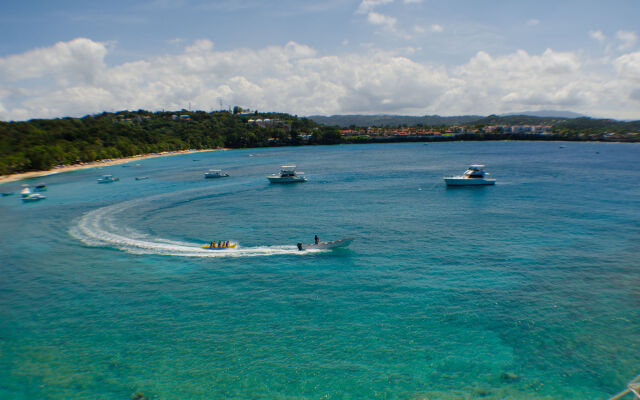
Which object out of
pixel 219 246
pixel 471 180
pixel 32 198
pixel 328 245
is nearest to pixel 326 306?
pixel 328 245

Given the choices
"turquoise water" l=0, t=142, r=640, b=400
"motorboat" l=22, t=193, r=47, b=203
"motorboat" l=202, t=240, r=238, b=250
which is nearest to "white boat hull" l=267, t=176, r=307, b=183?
"turquoise water" l=0, t=142, r=640, b=400

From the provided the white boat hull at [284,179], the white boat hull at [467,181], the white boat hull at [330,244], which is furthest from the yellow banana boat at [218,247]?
the white boat hull at [467,181]

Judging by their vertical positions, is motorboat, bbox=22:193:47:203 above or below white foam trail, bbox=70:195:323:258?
above

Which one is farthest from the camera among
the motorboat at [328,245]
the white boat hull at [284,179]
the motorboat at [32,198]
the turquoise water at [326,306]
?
the white boat hull at [284,179]

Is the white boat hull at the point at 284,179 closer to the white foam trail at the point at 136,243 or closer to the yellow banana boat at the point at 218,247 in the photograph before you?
the white foam trail at the point at 136,243

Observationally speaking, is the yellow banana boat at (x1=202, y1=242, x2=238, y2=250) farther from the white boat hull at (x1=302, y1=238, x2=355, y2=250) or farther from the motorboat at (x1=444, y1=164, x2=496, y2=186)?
the motorboat at (x1=444, y1=164, x2=496, y2=186)

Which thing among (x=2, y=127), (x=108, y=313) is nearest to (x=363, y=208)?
(x=108, y=313)

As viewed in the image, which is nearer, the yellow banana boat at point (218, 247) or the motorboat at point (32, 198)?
the yellow banana boat at point (218, 247)
